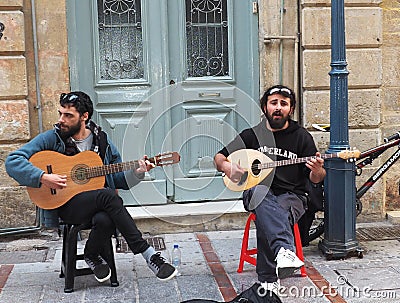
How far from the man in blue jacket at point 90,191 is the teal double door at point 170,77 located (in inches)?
57.5

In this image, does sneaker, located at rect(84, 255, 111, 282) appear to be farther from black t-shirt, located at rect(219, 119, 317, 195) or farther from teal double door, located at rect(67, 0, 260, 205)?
teal double door, located at rect(67, 0, 260, 205)

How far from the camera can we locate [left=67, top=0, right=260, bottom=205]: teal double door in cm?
645

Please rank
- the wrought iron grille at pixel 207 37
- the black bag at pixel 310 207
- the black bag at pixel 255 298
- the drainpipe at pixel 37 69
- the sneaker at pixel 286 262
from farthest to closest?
the wrought iron grille at pixel 207 37 → the drainpipe at pixel 37 69 → the black bag at pixel 310 207 → the sneaker at pixel 286 262 → the black bag at pixel 255 298

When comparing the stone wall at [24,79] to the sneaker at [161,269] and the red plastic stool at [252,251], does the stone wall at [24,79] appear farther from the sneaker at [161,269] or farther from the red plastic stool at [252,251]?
the red plastic stool at [252,251]

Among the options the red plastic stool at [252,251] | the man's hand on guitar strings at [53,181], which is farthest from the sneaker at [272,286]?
the man's hand on guitar strings at [53,181]

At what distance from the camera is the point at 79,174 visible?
15.9ft

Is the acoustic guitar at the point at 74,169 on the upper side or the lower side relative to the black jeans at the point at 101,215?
upper

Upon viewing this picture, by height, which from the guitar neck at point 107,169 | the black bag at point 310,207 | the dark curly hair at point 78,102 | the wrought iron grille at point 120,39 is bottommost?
the black bag at point 310,207

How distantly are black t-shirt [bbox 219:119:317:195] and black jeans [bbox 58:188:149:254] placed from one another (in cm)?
88

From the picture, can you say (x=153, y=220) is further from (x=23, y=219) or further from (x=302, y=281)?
(x=302, y=281)

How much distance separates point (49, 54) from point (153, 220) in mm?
1807

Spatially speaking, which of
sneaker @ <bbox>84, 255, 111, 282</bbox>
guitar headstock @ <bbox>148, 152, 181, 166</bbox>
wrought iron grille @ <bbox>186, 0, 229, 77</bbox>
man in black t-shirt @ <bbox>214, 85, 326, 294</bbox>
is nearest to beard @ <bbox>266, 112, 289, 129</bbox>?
man in black t-shirt @ <bbox>214, 85, 326, 294</bbox>

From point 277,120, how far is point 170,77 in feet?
6.04

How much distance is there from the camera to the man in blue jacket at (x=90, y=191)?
15.4ft
